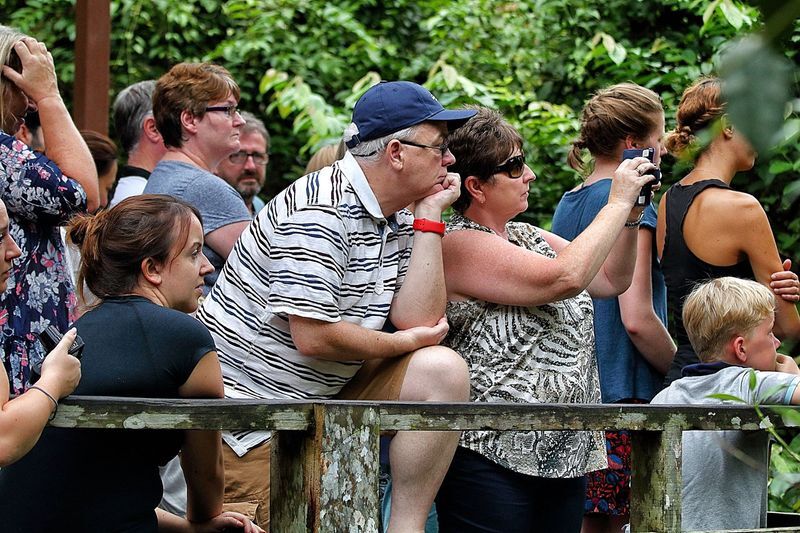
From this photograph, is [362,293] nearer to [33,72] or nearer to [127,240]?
[127,240]

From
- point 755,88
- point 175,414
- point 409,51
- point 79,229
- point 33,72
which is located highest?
point 755,88

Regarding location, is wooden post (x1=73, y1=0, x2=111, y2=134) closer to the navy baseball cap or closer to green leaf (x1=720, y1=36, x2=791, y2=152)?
the navy baseball cap

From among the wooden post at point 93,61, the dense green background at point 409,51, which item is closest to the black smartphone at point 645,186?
the dense green background at point 409,51

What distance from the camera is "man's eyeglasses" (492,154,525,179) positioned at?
3.04 m

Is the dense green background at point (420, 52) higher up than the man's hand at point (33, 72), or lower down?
lower down

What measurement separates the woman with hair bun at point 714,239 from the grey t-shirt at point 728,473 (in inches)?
13.8

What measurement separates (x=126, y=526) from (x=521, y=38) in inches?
259

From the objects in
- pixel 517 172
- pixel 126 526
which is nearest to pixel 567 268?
pixel 517 172

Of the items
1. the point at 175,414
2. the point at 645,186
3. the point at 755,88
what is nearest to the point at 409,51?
the point at 645,186

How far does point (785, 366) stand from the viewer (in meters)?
3.29

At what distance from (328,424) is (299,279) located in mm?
474

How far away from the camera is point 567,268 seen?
283cm

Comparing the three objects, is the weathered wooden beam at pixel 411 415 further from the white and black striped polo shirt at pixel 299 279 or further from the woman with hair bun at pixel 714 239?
the woman with hair bun at pixel 714 239

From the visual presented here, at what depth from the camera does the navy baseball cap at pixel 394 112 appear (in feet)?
9.26
